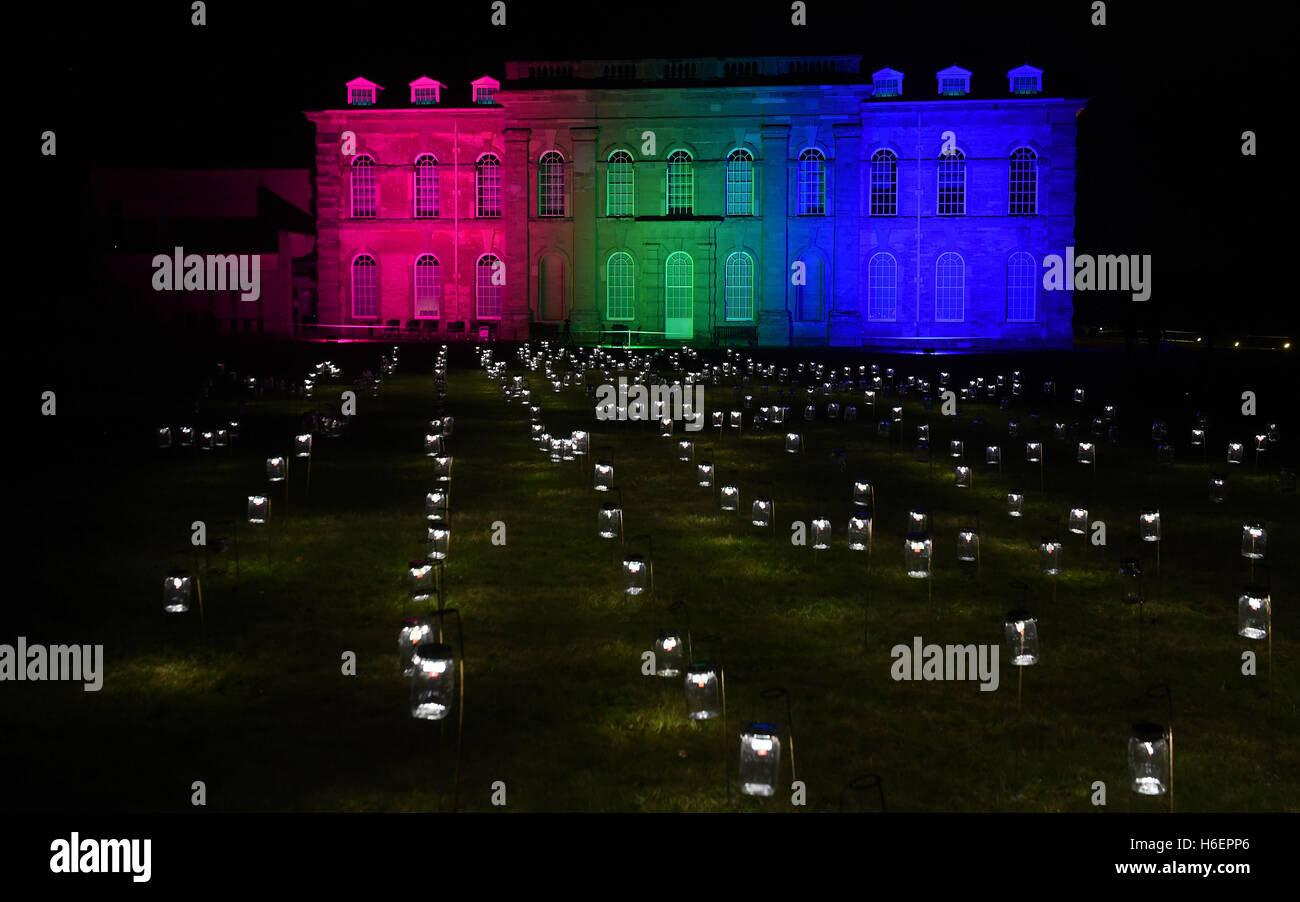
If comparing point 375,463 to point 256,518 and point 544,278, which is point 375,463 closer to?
point 256,518

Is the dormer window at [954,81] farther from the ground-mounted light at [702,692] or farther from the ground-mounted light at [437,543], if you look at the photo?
the ground-mounted light at [702,692]

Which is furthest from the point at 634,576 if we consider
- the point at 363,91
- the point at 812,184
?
the point at 363,91

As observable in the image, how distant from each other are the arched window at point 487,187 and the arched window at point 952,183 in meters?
20.4

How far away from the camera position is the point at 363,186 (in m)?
57.2

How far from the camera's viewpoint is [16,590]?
32.7ft

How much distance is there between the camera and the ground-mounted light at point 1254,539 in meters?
10.7

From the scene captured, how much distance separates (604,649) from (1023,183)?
165 feet

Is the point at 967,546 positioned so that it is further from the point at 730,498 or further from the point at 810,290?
the point at 810,290

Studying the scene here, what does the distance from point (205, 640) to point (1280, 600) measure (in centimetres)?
861

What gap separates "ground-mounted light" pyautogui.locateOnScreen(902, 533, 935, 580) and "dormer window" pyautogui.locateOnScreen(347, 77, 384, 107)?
51.5m

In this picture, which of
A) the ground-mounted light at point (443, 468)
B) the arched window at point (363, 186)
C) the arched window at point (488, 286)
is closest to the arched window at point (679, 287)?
the arched window at point (488, 286)

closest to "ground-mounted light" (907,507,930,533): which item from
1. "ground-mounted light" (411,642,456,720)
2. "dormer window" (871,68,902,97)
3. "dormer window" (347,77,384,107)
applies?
"ground-mounted light" (411,642,456,720)

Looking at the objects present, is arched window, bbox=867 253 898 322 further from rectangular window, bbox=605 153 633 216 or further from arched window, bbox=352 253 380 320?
arched window, bbox=352 253 380 320
